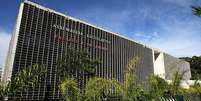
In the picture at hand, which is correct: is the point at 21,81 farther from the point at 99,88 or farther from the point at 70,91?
the point at 99,88

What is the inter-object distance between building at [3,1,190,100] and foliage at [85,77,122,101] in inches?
622

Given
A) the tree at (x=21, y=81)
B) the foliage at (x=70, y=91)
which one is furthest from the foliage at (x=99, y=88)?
the tree at (x=21, y=81)

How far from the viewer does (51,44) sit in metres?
31.2

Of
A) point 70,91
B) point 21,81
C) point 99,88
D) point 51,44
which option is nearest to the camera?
point 21,81

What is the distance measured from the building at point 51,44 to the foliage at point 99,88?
15788 mm

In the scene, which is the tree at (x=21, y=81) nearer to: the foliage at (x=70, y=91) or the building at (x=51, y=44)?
the foliage at (x=70, y=91)

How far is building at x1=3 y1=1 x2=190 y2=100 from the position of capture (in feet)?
90.2

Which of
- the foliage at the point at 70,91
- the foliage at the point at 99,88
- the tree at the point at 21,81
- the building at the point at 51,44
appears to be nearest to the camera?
the tree at the point at 21,81

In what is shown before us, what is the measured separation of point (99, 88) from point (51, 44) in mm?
25376

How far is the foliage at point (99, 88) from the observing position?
22.3ft

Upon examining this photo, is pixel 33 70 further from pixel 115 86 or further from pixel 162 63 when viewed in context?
pixel 162 63

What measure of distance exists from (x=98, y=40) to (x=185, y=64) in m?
42.0

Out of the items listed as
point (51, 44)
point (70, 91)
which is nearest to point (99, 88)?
point (70, 91)

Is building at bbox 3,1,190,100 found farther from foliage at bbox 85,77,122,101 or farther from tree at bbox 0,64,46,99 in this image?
tree at bbox 0,64,46,99
